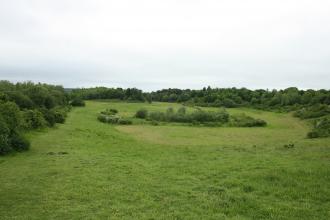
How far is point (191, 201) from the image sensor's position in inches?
629

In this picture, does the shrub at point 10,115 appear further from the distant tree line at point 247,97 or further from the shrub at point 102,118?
the distant tree line at point 247,97

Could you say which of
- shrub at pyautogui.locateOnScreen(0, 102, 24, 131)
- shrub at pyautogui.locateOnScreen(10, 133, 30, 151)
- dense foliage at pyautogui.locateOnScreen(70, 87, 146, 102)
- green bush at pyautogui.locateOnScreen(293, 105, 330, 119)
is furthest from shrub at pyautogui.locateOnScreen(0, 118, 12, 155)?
dense foliage at pyautogui.locateOnScreen(70, 87, 146, 102)

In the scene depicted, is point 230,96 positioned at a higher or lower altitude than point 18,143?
higher

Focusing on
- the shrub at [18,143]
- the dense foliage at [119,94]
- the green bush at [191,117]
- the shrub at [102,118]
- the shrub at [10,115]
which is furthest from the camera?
the dense foliage at [119,94]

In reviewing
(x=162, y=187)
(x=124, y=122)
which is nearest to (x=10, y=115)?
(x=162, y=187)

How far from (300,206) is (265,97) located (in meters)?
116

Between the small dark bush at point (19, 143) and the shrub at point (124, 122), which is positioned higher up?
the small dark bush at point (19, 143)

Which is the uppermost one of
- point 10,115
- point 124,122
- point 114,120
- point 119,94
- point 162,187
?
point 119,94

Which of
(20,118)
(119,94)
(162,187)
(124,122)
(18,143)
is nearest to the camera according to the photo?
(162,187)

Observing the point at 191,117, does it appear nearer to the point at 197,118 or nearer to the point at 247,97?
the point at 197,118

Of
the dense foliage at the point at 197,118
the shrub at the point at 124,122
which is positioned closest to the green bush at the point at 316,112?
the dense foliage at the point at 197,118

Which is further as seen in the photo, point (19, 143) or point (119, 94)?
point (119, 94)

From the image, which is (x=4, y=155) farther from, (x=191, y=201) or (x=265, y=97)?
(x=265, y=97)

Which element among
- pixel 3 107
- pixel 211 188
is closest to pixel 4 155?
pixel 3 107
